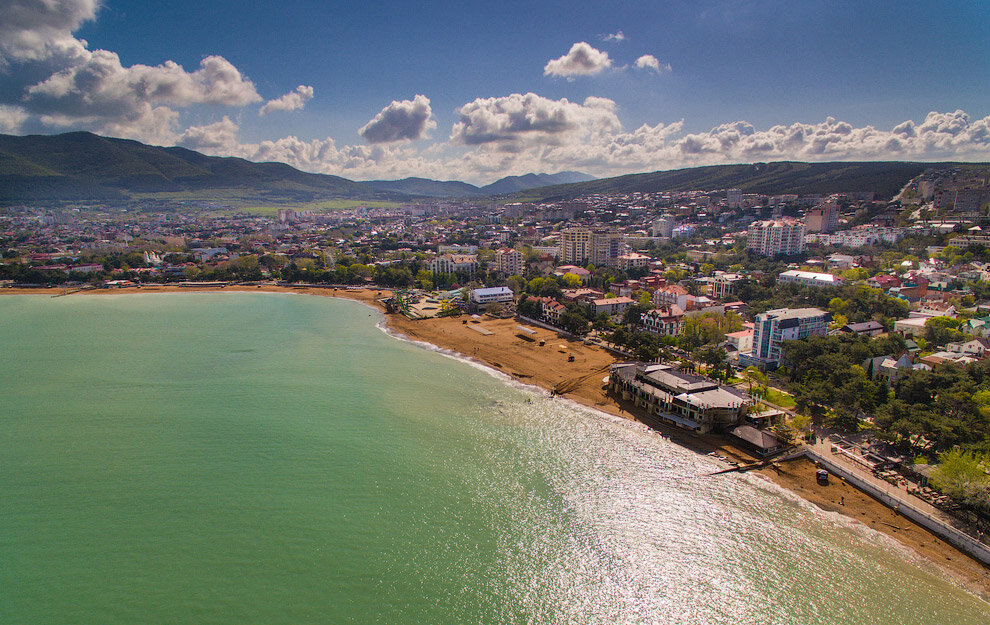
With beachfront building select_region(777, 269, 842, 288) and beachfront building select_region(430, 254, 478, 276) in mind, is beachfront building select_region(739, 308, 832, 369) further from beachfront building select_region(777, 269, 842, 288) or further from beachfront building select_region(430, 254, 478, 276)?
beachfront building select_region(430, 254, 478, 276)

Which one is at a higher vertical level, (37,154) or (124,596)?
(37,154)

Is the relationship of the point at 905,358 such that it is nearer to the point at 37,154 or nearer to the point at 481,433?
the point at 481,433

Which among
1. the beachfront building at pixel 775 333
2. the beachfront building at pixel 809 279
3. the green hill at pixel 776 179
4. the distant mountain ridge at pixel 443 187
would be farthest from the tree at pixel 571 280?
the distant mountain ridge at pixel 443 187

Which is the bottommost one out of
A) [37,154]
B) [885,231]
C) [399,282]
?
[399,282]

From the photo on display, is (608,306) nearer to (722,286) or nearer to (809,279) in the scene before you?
(722,286)

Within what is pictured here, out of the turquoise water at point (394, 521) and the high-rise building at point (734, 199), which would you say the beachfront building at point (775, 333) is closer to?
the turquoise water at point (394, 521)

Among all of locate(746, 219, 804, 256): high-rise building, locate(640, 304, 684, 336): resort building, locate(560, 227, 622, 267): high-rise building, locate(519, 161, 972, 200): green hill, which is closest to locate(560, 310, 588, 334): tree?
locate(640, 304, 684, 336): resort building

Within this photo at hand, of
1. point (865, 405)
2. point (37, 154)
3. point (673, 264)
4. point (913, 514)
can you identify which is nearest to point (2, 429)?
point (913, 514)
